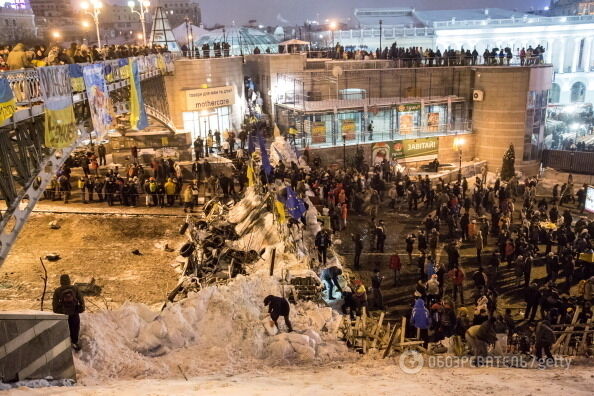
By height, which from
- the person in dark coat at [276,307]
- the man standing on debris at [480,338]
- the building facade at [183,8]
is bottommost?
the man standing on debris at [480,338]

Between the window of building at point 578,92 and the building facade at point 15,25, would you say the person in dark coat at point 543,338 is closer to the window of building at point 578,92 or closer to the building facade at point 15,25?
the window of building at point 578,92

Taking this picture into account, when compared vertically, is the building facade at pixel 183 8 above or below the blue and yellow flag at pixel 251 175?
above

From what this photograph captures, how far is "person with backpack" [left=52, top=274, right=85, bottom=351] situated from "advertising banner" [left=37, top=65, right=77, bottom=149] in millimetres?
3583

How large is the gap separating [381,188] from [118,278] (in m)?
13.3

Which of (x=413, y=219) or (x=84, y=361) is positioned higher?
(x=84, y=361)

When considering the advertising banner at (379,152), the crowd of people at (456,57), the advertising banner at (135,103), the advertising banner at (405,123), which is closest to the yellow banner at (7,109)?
the advertising banner at (135,103)

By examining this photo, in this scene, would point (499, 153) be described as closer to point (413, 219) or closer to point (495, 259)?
point (413, 219)

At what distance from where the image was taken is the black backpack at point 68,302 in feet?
29.2

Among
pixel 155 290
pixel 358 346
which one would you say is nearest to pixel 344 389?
pixel 358 346

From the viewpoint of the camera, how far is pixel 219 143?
102 ft

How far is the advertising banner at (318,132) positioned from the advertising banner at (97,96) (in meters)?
16.5

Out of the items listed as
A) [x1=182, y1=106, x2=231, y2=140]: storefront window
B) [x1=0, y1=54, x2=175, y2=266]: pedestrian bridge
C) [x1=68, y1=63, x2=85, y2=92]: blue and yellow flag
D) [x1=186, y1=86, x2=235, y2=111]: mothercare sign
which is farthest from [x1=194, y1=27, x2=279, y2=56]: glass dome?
[x1=68, y1=63, x2=85, y2=92]: blue and yellow flag

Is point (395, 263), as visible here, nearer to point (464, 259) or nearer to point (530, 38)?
point (464, 259)

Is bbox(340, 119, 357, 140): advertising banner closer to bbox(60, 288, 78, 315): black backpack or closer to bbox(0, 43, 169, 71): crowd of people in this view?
bbox(0, 43, 169, 71): crowd of people
